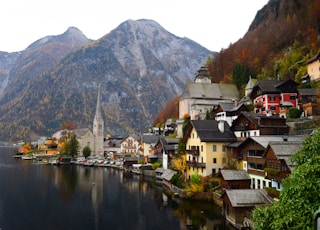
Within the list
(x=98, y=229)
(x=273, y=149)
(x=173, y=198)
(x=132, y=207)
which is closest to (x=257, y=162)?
(x=273, y=149)

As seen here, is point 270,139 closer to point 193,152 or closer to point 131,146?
point 193,152

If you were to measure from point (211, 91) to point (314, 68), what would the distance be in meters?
31.3

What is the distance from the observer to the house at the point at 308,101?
45.5m

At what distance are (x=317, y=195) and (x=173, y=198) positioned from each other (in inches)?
1305

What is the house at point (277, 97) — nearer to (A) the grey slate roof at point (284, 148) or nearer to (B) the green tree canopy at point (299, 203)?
(A) the grey slate roof at point (284, 148)

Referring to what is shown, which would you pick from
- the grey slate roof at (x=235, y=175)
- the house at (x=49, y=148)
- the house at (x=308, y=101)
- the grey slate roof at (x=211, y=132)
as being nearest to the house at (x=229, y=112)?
the grey slate roof at (x=211, y=132)

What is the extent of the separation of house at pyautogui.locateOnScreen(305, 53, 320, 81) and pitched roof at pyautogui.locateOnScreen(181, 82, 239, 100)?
26.8 metres

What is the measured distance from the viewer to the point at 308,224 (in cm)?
1017

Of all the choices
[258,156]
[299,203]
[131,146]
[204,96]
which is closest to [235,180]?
[258,156]

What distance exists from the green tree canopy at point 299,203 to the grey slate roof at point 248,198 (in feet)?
58.7

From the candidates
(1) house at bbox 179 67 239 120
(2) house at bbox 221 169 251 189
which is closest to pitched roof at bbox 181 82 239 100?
(1) house at bbox 179 67 239 120

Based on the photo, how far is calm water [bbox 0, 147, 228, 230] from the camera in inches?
1246

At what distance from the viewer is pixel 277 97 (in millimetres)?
54656

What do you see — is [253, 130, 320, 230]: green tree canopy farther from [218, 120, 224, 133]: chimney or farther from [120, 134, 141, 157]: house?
[120, 134, 141, 157]: house
